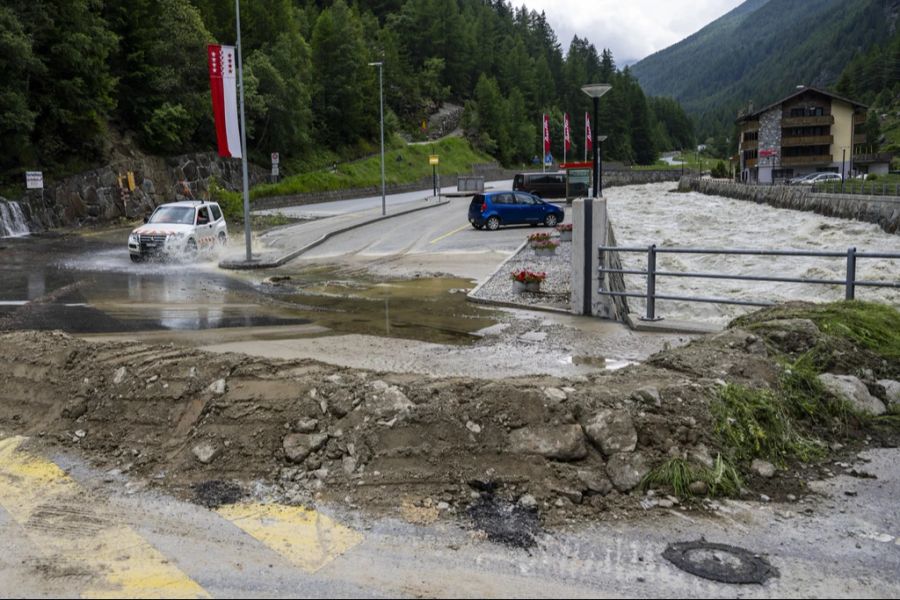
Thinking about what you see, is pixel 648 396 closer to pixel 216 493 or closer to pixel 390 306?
pixel 216 493

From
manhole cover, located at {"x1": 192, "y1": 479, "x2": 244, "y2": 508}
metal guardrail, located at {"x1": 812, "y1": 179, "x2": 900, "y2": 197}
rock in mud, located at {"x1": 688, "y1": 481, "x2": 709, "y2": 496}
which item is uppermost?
metal guardrail, located at {"x1": 812, "y1": 179, "x2": 900, "y2": 197}

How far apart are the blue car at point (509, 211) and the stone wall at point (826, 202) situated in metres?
19.7

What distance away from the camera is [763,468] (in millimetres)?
6258

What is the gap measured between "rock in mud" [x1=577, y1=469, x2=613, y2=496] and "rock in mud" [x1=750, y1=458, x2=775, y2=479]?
3.98 ft

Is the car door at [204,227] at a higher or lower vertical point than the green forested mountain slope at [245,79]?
lower

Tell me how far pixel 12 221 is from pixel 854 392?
38.9 m

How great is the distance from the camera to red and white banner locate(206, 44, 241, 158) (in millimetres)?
24500

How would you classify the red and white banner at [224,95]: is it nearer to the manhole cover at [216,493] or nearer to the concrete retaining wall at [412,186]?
the manhole cover at [216,493]

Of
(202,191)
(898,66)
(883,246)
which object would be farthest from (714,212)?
(898,66)

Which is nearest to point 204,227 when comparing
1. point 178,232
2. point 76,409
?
point 178,232

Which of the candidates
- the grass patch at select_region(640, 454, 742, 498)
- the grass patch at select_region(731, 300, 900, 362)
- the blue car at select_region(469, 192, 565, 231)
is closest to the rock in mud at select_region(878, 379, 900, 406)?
the grass patch at select_region(731, 300, 900, 362)

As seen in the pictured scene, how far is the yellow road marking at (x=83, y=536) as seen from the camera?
470 centimetres

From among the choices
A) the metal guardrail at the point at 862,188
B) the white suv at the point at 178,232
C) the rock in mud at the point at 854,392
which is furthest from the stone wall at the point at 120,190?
the metal guardrail at the point at 862,188

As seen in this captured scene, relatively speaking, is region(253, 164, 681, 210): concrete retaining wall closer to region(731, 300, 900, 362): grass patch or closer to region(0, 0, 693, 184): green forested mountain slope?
region(0, 0, 693, 184): green forested mountain slope
